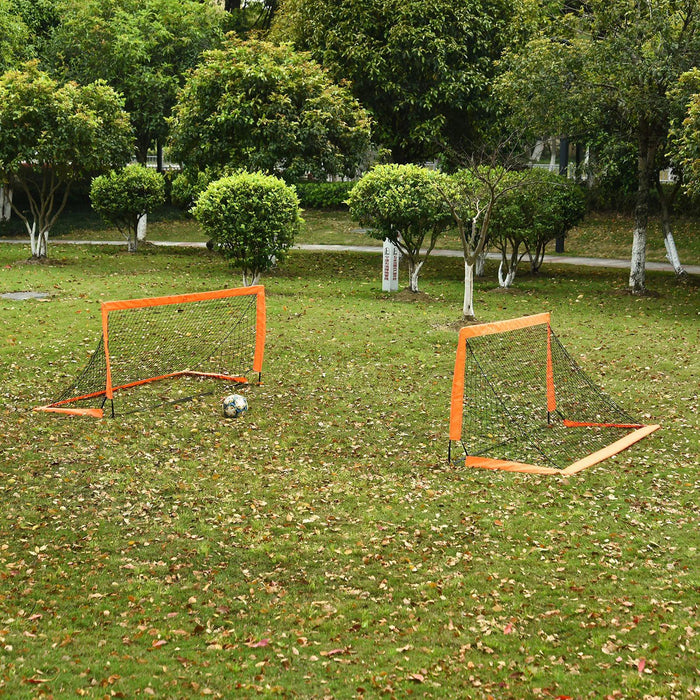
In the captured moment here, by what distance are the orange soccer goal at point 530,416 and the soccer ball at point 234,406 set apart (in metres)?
2.75

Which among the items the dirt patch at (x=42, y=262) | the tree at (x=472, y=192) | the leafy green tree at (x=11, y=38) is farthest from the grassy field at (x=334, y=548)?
the leafy green tree at (x=11, y=38)

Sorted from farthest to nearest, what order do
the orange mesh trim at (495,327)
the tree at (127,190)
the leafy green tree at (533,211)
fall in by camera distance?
the tree at (127,190), the leafy green tree at (533,211), the orange mesh trim at (495,327)

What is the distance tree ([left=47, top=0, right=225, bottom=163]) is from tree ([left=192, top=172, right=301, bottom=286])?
1380 centimetres

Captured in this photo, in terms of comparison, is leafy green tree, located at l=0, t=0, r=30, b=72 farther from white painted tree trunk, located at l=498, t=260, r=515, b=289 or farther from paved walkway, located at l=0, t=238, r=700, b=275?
white painted tree trunk, located at l=498, t=260, r=515, b=289

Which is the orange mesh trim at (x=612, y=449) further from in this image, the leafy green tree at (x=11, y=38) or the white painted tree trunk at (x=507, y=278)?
the leafy green tree at (x=11, y=38)

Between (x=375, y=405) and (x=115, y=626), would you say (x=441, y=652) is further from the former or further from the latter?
(x=375, y=405)

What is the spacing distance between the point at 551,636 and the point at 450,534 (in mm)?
1816

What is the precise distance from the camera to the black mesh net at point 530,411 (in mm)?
9906

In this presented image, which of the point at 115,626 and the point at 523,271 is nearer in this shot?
the point at 115,626

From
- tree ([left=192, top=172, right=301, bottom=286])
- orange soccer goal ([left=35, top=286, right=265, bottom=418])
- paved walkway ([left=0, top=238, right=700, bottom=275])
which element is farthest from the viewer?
paved walkway ([left=0, top=238, right=700, bottom=275])

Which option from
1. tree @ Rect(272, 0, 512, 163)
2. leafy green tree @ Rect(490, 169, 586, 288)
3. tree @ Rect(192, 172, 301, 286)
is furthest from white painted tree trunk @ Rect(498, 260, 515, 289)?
tree @ Rect(192, 172, 301, 286)

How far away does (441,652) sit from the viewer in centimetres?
571

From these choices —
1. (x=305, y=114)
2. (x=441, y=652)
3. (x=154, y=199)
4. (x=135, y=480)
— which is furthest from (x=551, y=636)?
(x=154, y=199)

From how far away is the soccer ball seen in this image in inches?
428
